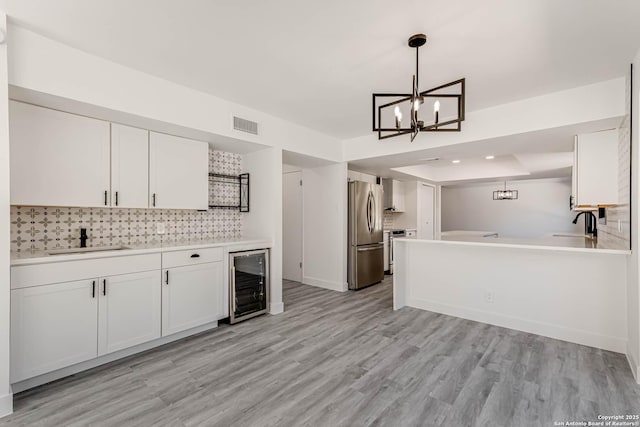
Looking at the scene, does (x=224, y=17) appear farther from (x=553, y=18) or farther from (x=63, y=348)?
(x=63, y=348)

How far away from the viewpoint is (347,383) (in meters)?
2.21

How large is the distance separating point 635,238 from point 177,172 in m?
4.16

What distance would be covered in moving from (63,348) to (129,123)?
196 cm

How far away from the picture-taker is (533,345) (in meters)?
2.85

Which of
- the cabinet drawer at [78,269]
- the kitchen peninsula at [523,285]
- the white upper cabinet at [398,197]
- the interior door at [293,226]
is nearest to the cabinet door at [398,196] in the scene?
the white upper cabinet at [398,197]

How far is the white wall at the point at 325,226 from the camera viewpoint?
16.2ft

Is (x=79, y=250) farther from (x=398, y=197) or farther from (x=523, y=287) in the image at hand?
(x=398, y=197)

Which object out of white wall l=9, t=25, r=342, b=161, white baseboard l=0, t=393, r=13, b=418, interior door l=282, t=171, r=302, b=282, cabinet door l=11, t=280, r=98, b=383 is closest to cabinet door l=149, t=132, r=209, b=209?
white wall l=9, t=25, r=342, b=161

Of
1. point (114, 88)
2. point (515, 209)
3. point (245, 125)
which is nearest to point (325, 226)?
point (245, 125)

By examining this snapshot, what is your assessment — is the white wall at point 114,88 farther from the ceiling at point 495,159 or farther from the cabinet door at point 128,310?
the ceiling at point 495,159

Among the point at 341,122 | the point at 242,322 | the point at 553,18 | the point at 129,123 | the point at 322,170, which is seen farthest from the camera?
the point at 322,170

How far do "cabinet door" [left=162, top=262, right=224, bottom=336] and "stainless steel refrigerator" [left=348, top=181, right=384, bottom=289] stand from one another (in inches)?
93.7

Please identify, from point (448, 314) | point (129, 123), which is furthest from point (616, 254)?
point (129, 123)

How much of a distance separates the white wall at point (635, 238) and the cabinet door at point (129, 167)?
13.6 ft
